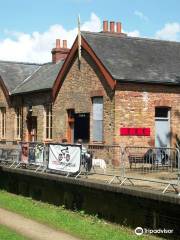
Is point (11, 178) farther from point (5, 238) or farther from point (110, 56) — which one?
point (5, 238)

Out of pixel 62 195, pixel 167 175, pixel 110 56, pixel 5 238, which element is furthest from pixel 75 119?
pixel 5 238

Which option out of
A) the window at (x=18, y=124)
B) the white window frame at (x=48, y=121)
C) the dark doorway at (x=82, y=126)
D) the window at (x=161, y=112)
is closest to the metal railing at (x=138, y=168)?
the window at (x=161, y=112)

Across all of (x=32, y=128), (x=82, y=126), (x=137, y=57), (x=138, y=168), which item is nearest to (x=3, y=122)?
(x=32, y=128)

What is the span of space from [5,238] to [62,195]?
5706 mm

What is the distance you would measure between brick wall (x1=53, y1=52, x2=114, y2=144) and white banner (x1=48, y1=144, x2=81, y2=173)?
15.0 feet

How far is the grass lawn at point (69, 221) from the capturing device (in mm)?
13391

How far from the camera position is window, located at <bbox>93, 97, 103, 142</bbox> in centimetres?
2373

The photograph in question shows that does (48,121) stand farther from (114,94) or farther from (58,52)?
(114,94)

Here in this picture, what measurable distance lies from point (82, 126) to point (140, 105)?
376 centimetres

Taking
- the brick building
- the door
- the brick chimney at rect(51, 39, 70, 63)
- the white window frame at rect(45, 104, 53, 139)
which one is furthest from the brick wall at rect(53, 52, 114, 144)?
the brick chimney at rect(51, 39, 70, 63)

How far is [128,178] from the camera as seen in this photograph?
15.0m

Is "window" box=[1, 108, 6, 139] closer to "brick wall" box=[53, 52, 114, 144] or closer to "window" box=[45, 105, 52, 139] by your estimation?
"window" box=[45, 105, 52, 139]

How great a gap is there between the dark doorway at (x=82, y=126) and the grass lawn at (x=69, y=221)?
5.96 metres

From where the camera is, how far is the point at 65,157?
17875mm
